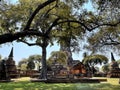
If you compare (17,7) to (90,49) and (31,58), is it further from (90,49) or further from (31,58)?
(31,58)

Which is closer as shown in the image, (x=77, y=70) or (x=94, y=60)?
(x=77, y=70)

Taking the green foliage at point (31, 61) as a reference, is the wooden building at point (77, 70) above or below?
below

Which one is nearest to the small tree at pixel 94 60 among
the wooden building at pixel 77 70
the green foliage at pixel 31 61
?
the green foliage at pixel 31 61

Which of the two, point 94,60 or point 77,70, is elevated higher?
point 94,60

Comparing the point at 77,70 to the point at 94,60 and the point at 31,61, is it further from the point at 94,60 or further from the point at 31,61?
the point at 31,61

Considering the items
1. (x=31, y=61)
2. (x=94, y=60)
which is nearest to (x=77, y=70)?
(x=94, y=60)

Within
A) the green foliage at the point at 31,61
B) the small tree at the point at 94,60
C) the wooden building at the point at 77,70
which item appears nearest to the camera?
the wooden building at the point at 77,70

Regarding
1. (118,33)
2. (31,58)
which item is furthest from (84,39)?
(31,58)

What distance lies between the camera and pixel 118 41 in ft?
109

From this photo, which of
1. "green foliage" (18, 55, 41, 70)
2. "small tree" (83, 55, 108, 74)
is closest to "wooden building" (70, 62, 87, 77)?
"small tree" (83, 55, 108, 74)

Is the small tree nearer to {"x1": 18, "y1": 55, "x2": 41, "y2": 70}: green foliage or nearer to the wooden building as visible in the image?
{"x1": 18, "y1": 55, "x2": 41, "y2": 70}: green foliage

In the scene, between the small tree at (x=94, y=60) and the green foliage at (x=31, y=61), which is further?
the green foliage at (x=31, y=61)

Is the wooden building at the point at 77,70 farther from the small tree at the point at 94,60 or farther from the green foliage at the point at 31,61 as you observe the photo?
the green foliage at the point at 31,61

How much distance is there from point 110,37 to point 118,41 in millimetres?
1202
